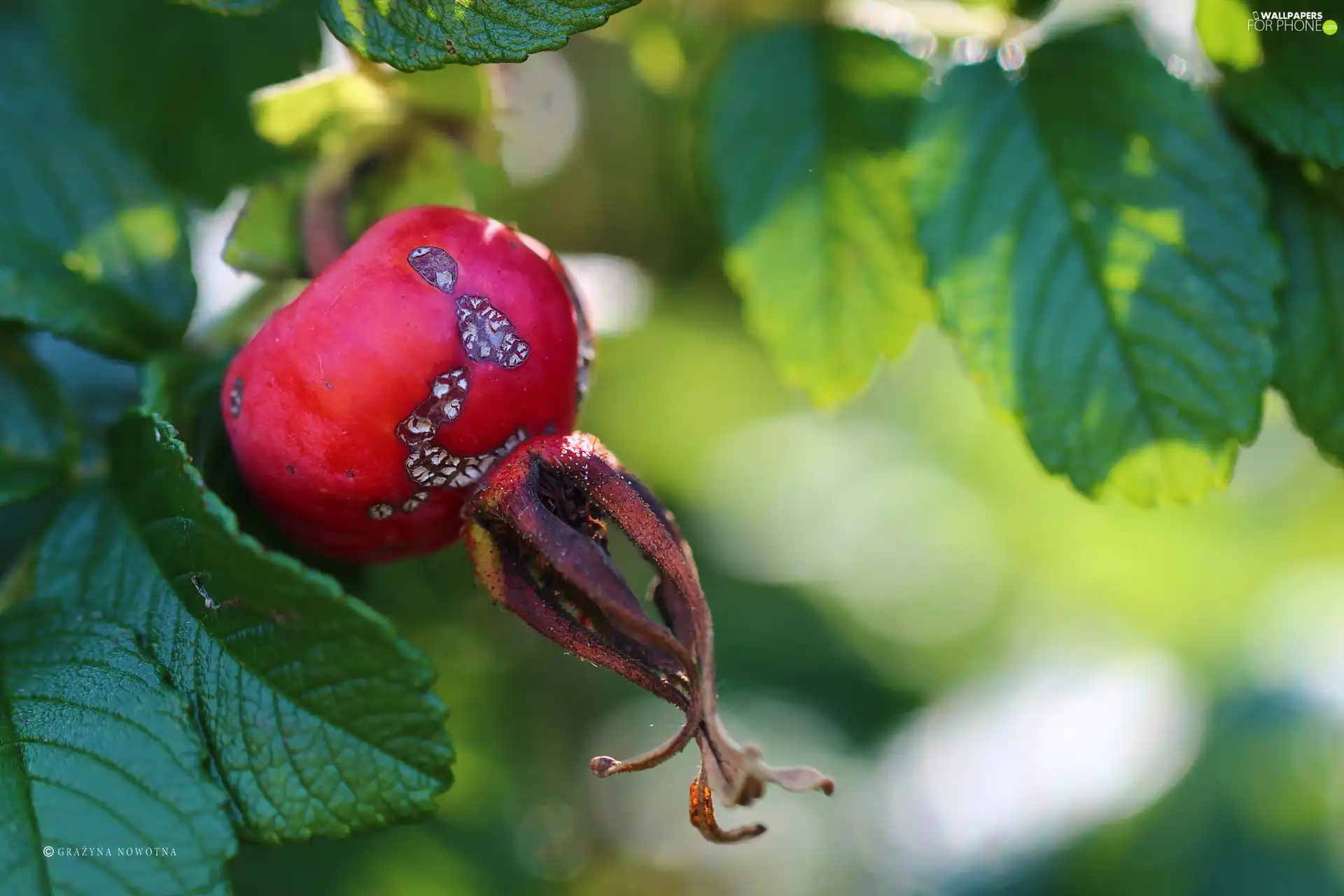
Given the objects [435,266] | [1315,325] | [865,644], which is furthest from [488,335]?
[865,644]

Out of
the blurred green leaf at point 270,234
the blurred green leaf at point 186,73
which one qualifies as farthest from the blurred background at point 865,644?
the blurred green leaf at point 270,234

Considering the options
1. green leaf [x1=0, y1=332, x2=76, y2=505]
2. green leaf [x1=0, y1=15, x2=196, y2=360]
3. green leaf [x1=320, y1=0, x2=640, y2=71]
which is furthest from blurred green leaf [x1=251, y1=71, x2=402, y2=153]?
green leaf [x1=320, y1=0, x2=640, y2=71]

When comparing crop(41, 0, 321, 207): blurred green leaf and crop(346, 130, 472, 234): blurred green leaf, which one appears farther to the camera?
crop(41, 0, 321, 207): blurred green leaf

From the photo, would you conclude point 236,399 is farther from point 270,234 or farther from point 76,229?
point 76,229

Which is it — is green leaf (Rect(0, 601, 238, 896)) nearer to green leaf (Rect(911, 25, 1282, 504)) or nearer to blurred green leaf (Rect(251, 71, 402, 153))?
blurred green leaf (Rect(251, 71, 402, 153))

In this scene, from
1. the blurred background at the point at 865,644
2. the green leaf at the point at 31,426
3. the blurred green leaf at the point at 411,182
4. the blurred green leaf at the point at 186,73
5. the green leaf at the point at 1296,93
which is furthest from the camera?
the blurred background at the point at 865,644

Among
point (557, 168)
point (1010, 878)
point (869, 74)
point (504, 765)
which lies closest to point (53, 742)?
point (869, 74)

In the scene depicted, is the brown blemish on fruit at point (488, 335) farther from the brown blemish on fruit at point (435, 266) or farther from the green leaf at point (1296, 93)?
the green leaf at point (1296, 93)
